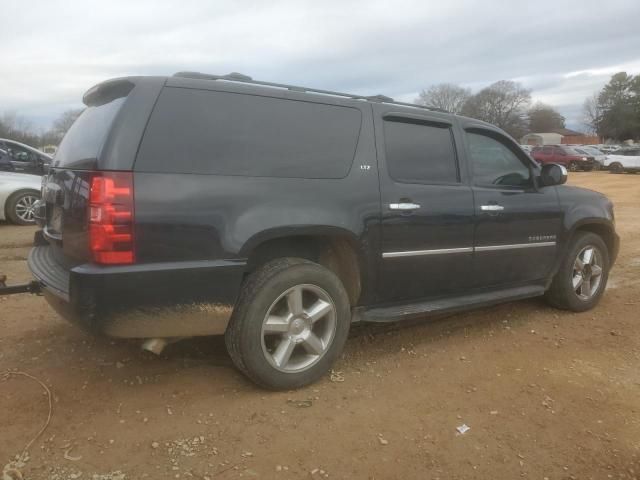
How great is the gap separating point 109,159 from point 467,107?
8960 cm

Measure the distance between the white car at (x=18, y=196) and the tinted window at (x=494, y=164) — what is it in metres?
7.90

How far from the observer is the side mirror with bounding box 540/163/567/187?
4535 millimetres

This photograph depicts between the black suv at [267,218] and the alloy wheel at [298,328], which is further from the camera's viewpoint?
the alloy wheel at [298,328]

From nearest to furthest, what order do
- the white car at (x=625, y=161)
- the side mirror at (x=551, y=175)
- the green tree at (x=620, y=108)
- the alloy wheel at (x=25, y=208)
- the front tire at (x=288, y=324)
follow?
the front tire at (x=288, y=324)
the side mirror at (x=551, y=175)
the alloy wheel at (x=25, y=208)
the white car at (x=625, y=161)
the green tree at (x=620, y=108)

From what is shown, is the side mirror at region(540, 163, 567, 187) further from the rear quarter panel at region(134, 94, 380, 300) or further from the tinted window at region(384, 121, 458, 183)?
the rear quarter panel at region(134, 94, 380, 300)

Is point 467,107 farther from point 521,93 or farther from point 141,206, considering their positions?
point 141,206

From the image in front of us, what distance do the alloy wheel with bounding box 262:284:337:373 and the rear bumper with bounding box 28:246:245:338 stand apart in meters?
0.33

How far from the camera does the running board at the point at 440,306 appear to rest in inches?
142

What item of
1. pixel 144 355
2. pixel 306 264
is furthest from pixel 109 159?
pixel 144 355

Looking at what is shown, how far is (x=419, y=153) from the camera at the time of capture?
152 inches

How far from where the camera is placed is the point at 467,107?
3393 inches

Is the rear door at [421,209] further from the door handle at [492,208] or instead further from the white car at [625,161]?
the white car at [625,161]

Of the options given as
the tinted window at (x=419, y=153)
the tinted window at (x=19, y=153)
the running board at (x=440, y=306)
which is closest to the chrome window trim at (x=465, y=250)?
the running board at (x=440, y=306)

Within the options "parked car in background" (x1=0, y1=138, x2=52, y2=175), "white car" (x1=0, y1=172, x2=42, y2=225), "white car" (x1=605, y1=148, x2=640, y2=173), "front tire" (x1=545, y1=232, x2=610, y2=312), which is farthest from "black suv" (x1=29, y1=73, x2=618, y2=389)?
"white car" (x1=605, y1=148, x2=640, y2=173)
